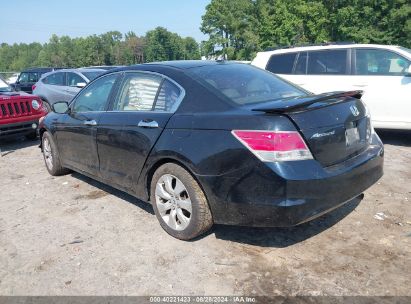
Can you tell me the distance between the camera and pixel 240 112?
327 centimetres

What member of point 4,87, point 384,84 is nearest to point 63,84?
point 4,87

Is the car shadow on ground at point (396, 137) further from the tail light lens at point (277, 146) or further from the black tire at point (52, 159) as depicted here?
the black tire at point (52, 159)

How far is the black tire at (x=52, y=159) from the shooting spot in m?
5.92

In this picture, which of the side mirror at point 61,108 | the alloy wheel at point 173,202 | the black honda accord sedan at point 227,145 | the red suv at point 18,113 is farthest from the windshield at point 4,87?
the alloy wheel at point 173,202

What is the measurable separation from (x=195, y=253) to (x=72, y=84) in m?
9.29

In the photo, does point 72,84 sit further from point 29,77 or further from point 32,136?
point 29,77

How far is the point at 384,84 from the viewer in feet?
23.2

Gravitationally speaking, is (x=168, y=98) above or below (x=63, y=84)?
above

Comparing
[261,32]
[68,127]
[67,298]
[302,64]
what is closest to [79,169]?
[68,127]

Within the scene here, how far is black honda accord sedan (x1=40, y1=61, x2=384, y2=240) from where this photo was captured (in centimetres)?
307

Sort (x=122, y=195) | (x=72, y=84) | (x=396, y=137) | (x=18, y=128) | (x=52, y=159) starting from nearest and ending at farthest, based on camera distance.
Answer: (x=122, y=195) < (x=52, y=159) < (x=396, y=137) < (x=18, y=128) < (x=72, y=84)

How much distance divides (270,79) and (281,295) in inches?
89.3

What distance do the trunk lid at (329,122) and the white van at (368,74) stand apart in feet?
12.4

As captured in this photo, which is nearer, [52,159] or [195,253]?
[195,253]
